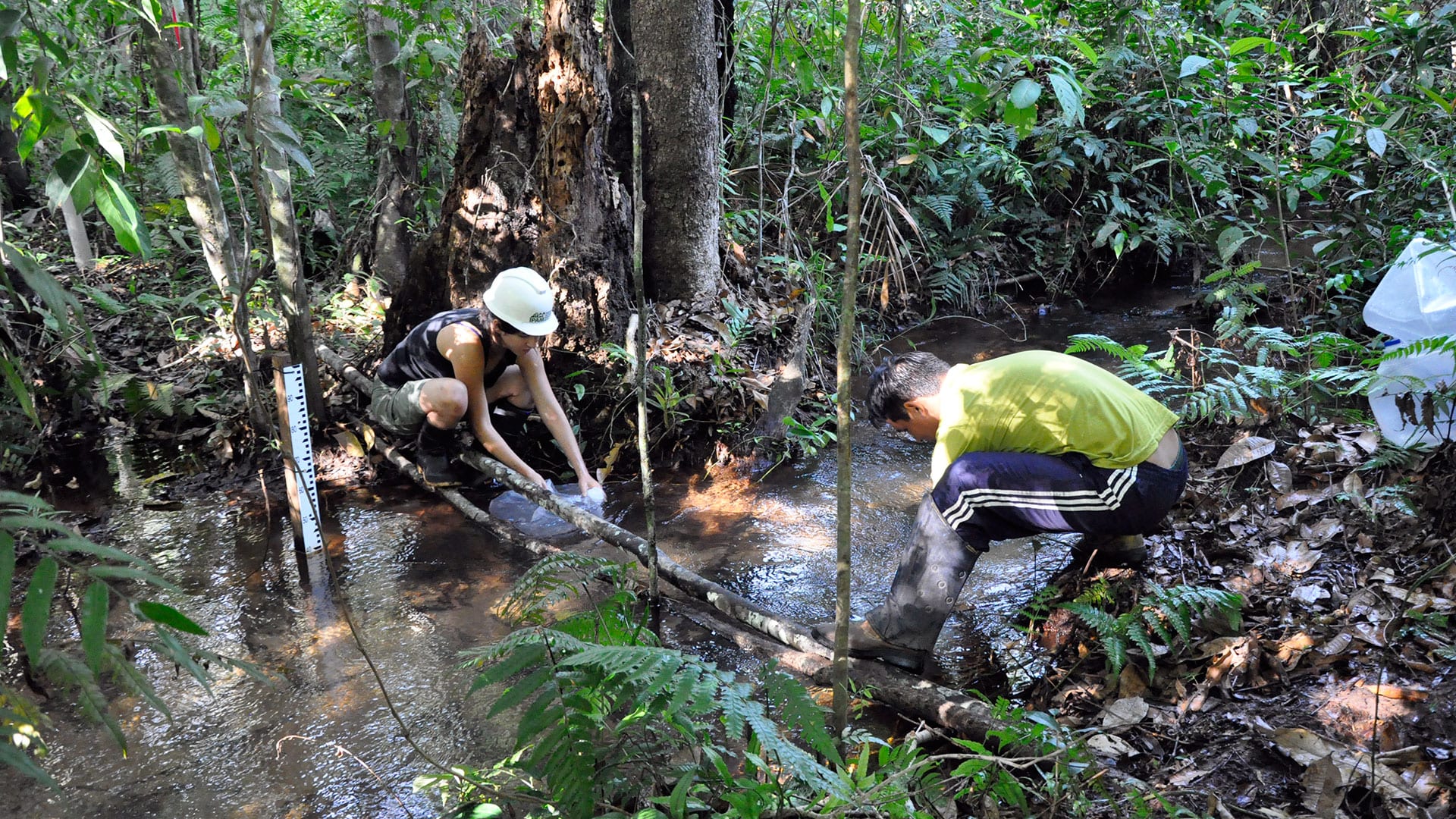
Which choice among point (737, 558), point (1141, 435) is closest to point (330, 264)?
point (737, 558)

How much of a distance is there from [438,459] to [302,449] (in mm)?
964

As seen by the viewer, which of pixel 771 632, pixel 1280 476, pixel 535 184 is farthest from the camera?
pixel 535 184

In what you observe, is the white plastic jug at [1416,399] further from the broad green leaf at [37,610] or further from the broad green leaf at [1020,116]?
the broad green leaf at [37,610]

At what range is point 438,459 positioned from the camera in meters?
4.92

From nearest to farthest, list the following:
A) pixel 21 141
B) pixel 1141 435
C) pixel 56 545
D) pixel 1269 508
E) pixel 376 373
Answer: pixel 56 545 < pixel 21 141 < pixel 1141 435 < pixel 1269 508 < pixel 376 373

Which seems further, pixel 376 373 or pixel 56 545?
pixel 376 373

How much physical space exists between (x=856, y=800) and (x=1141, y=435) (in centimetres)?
187

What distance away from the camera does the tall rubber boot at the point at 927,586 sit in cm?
302

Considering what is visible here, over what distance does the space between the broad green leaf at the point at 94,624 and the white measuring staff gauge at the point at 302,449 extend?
2.25 meters

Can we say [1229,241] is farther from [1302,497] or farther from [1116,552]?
[1116,552]

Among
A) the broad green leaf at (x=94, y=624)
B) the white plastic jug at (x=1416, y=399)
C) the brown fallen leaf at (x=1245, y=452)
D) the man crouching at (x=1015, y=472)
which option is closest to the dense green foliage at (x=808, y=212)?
the broad green leaf at (x=94, y=624)

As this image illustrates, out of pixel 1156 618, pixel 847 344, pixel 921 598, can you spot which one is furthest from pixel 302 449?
pixel 1156 618

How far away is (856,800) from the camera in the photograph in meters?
1.73

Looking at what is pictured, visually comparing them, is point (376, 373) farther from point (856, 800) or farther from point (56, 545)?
point (856, 800)
